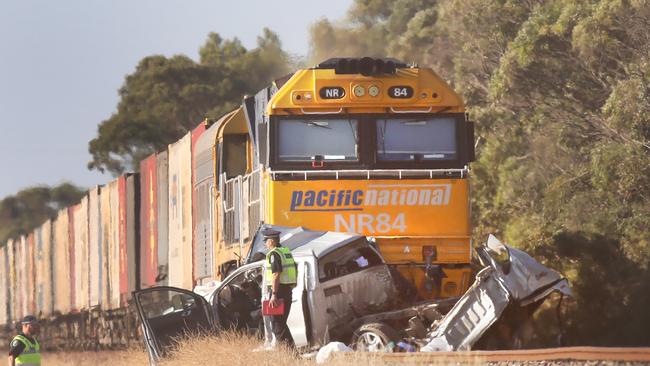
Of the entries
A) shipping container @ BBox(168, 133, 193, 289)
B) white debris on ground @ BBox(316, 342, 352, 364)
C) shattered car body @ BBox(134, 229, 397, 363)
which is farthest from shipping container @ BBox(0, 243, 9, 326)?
white debris on ground @ BBox(316, 342, 352, 364)

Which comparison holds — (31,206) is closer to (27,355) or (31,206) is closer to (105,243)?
(105,243)

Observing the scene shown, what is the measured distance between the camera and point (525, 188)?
34594mm

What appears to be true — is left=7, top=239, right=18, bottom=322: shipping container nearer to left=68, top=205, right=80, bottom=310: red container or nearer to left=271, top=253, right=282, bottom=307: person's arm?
left=68, top=205, right=80, bottom=310: red container

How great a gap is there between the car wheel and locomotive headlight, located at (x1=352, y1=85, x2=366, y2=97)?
11.3 ft

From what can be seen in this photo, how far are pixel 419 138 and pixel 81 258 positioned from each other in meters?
23.4

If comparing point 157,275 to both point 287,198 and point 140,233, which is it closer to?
point 140,233

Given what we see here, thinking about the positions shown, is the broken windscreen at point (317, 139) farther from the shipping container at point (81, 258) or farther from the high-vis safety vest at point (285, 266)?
the shipping container at point (81, 258)

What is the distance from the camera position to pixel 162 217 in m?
27.8

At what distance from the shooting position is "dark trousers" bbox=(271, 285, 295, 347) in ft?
50.7

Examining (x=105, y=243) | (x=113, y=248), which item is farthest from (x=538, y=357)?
(x=105, y=243)

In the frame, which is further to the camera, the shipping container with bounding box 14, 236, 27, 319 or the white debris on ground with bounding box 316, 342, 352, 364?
the shipping container with bounding box 14, 236, 27, 319

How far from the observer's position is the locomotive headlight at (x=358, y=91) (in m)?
17.3

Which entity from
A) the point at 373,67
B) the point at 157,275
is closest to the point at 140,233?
the point at 157,275

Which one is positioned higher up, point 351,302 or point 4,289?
point 351,302
